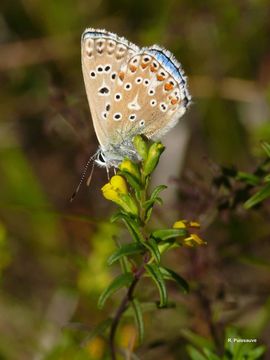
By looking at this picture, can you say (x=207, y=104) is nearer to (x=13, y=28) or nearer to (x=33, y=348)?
(x=13, y=28)

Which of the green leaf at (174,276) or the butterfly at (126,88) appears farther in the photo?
the butterfly at (126,88)

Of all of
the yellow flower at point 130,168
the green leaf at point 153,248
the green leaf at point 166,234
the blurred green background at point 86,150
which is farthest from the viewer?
the blurred green background at point 86,150

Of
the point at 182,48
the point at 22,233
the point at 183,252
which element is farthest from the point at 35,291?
the point at 182,48

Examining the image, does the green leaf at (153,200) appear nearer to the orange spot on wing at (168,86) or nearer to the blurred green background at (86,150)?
the orange spot on wing at (168,86)

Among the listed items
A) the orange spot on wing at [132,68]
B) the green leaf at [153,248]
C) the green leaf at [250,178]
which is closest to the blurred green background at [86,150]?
the orange spot on wing at [132,68]

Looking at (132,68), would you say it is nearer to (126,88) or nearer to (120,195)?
(126,88)

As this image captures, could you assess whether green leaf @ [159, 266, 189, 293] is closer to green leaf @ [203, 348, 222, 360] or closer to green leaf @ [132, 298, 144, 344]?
green leaf @ [132, 298, 144, 344]
